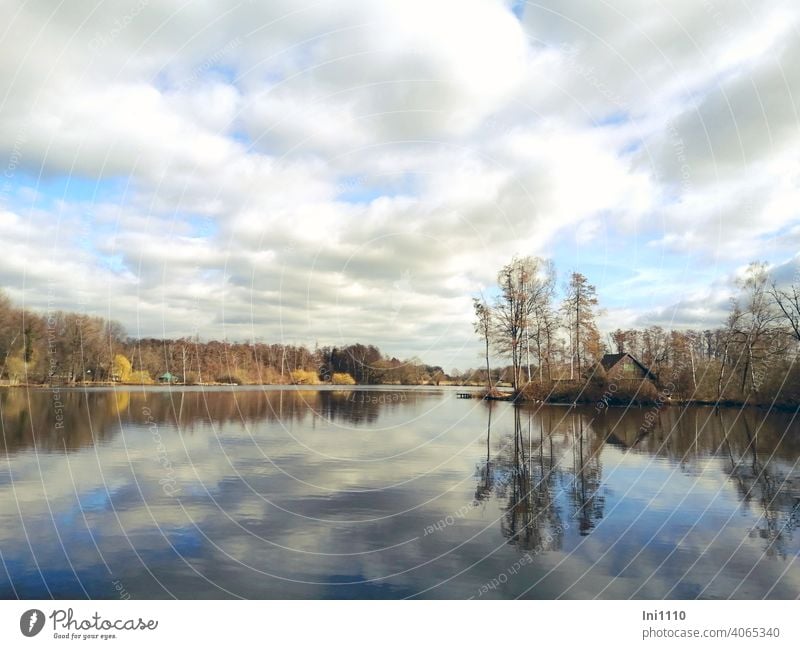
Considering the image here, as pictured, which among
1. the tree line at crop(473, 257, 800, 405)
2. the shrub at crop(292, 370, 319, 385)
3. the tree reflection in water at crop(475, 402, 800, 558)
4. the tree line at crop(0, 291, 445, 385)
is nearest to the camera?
the tree reflection in water at crop(475, 402, 800, 558)

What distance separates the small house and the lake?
2979 cm

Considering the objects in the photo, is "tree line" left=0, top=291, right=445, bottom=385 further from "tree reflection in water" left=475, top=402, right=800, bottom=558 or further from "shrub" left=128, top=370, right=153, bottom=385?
"tree reflection in water" left=475, top=402, right=800, bottom=558

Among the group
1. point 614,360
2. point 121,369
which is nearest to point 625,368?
point 614,360

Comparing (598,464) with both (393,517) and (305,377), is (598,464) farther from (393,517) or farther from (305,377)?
(305,377)

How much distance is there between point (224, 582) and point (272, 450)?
15.2 meters

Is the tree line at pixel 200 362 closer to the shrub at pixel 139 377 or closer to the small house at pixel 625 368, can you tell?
the shrub at pixel 139 377

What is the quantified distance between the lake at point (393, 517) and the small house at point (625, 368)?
2979cm

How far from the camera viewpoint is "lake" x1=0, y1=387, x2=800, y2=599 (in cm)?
1063

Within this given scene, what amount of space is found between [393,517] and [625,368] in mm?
53009

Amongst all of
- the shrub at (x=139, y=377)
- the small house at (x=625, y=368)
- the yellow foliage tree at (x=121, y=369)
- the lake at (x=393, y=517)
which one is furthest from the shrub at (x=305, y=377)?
the lake at (x=393, y=517)

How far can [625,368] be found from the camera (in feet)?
203

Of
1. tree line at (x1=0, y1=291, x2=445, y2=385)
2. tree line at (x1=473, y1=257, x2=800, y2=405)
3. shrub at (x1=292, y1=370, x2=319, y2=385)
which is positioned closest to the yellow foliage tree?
tree line at (x1=0, y1=291, x2=445, y2=385)
